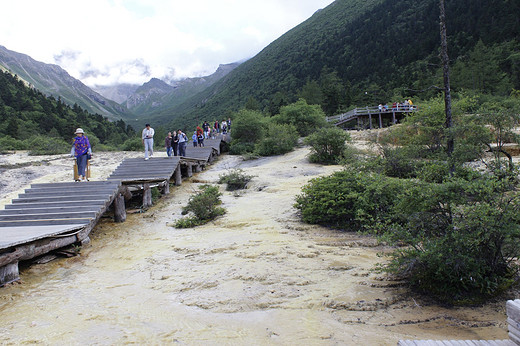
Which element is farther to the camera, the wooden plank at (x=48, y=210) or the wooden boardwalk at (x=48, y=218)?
the wooden plank at (x=48, y=210)

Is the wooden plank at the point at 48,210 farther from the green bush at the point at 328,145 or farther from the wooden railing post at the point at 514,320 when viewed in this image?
the green bush at the point at 328,145

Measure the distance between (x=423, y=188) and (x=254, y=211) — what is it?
5.66 m

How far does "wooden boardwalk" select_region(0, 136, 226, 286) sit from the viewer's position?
575cm

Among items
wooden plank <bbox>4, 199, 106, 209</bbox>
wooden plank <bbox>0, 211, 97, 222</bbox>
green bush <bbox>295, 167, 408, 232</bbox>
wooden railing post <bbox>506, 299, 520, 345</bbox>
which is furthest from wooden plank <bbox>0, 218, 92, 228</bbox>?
wooden railing post <bbox>506, 299, 520, 345</bbox>

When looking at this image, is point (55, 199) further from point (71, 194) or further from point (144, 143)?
point (144, 143)

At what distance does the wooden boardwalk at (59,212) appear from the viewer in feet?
18.9

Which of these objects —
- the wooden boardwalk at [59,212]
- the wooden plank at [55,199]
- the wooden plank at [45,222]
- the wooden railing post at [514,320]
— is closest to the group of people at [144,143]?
the wooden boardwalk at [59,212]

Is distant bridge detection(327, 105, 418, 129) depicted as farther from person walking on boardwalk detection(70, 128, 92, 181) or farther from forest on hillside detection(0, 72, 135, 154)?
person walking on boardwalk detection(70, 128, 92, 181)

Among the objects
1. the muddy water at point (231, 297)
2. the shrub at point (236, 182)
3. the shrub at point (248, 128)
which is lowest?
the muddy water at point (231, 297)

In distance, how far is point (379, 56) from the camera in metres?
80.1

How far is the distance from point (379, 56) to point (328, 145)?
2854 inches

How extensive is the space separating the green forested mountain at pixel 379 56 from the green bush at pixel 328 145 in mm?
12113

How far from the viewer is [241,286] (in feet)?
15.0

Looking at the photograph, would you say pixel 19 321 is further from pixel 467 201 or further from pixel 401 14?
pixel 401 14
